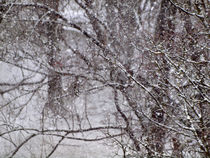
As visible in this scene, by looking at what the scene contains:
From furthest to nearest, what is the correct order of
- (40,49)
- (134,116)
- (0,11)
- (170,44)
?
(40,49) → (0,11) → (134,116) → (170,44)

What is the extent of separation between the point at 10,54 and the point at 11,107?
149 cm

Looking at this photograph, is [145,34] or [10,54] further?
[10,54]

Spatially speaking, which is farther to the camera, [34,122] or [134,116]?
[34,122]

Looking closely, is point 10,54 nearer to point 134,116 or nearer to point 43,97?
point 43,97

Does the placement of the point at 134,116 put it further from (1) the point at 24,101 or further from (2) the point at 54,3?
(2) the point at 54,3

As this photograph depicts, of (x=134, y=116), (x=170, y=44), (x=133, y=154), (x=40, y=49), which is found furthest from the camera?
(x=40, y=49)

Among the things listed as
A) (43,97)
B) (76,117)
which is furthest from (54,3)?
(76,117)

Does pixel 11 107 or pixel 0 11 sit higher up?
pixel 0 11

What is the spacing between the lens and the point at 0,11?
27.3ft

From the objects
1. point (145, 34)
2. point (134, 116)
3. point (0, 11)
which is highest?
point (0, 11)

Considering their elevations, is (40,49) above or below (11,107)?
above

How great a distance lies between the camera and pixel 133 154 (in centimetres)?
572

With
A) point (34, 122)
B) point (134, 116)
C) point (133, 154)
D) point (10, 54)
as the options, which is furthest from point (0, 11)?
point (133, 154)

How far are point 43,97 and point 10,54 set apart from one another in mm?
1525
